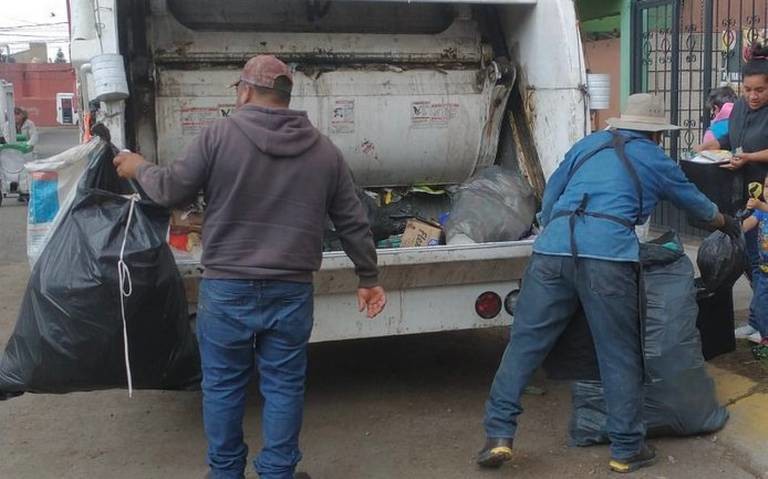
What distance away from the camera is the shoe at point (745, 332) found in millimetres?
5062

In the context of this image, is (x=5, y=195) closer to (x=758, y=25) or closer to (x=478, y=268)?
(x=758, y=25)

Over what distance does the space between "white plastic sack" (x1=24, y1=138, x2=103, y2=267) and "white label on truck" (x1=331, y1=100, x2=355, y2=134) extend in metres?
1.54

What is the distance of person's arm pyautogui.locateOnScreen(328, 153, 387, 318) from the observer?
323 centimetres

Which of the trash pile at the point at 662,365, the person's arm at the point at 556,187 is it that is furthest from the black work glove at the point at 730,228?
the person's arm at the point at 556,187

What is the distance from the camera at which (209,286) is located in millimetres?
3092

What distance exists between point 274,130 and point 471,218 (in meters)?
1.58

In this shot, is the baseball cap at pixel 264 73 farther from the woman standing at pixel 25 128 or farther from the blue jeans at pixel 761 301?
the woman standing at pixel 25 128

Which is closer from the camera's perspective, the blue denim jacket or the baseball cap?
the baseball cap

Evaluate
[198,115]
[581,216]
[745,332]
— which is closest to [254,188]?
[581,216]

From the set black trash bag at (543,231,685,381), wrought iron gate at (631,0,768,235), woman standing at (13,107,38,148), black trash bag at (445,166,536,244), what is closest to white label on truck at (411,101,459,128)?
black trash bag at (445,166,536,244)

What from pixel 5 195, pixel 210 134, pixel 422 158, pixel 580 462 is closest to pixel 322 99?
pixel 422 158

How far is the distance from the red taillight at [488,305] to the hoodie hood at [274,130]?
1.41 m

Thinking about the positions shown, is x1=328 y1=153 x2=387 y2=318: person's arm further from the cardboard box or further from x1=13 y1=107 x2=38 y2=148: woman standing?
x1=13 y1=107 x2=38 y2=148: woman standing

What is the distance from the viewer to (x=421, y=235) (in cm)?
443
